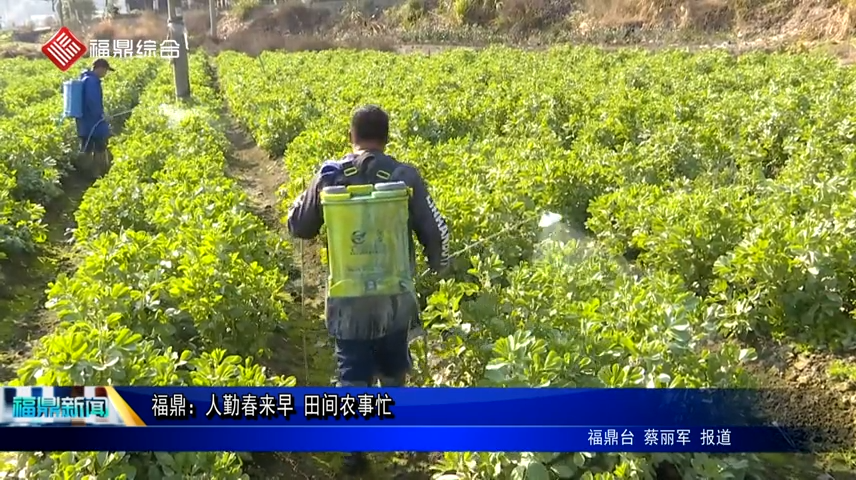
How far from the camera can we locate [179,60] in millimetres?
16375

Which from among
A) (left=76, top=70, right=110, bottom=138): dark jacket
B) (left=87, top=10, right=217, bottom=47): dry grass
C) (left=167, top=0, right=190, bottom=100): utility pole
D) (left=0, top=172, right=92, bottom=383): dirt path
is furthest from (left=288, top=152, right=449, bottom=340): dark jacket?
(left=87, top=10, right=217, bottom=47): dry grass

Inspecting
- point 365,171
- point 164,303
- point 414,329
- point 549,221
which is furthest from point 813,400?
point 164,303

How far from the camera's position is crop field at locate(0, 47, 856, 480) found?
340 centimetres

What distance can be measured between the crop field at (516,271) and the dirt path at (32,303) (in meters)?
0.03

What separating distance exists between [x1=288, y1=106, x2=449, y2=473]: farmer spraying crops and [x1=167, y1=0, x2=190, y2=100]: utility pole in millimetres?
13981

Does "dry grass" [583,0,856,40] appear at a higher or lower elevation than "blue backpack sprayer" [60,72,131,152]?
lower

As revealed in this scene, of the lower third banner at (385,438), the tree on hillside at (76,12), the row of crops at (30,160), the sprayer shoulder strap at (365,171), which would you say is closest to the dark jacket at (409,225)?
the sprayer shoulder strap at (365,171)

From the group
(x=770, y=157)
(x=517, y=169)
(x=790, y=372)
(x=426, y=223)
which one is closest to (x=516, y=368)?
(x=426, y=223)

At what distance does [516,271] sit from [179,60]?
14.0 m

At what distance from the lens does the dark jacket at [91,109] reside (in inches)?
407

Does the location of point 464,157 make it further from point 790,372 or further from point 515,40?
point 515,40

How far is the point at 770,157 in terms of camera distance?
339 inches
